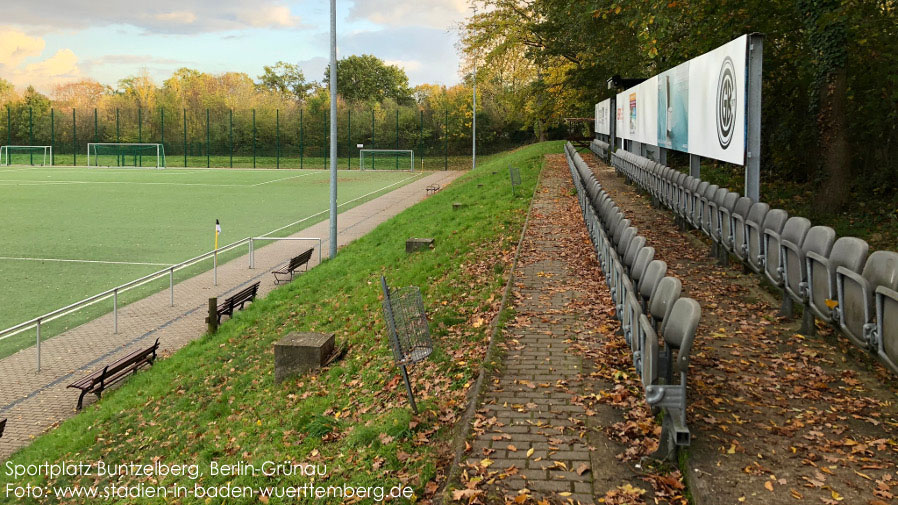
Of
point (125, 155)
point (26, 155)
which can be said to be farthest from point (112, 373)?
point (26, 155)

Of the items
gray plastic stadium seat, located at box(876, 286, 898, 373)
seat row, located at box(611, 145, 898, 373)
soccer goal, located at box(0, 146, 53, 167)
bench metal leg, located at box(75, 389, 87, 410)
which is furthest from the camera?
soccer goal, located at box(0, 146, 53, 167)

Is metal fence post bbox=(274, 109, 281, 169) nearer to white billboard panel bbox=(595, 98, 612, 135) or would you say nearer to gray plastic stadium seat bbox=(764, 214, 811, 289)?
white billboard panel bbox=(595, 98, 612, 135)

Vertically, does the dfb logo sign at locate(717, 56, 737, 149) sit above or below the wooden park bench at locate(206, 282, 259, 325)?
above

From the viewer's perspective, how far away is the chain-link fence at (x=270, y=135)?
70438mm

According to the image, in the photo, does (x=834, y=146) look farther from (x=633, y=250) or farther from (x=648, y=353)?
(x=648, y=353)

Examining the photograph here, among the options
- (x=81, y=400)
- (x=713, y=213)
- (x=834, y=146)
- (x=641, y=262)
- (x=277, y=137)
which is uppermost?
(x=277, y=137)

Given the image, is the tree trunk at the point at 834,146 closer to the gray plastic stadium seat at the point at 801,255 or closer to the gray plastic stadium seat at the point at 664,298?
the gray plastic stadium seat at the point at 801,255

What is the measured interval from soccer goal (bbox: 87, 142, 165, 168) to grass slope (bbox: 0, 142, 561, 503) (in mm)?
59665

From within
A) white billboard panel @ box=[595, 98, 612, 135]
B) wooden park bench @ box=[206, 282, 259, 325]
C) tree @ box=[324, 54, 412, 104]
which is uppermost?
tree @ box=[324, 54, 412, 104]

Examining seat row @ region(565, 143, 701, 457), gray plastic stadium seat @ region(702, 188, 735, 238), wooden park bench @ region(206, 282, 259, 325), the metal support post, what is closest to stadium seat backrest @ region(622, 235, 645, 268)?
seat row @ region(565, 143, 701, 457)

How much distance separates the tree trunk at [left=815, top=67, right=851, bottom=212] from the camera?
14953 millimetres

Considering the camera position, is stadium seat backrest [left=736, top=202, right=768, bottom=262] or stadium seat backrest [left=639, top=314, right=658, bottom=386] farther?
stadium seat backrest [left=736, top=202, right=768, bottom=262]

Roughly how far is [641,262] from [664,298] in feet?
4.76

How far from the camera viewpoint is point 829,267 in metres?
6.36
